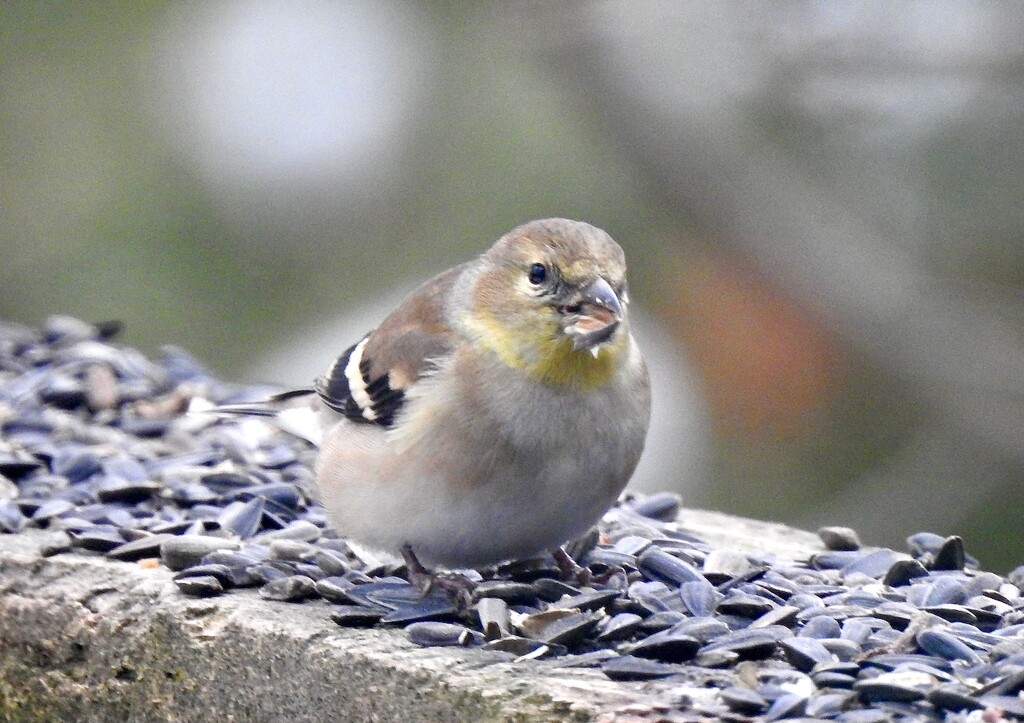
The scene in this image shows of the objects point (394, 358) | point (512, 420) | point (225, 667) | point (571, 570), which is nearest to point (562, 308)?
point (512, 420)

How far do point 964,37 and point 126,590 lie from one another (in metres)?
4.76

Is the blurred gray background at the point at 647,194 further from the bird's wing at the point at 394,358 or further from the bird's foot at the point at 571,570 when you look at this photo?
the bird's foot at the point at 571,570

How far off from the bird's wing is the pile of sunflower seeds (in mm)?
401

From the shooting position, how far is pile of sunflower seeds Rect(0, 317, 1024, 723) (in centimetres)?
292

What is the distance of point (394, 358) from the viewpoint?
4.03 m

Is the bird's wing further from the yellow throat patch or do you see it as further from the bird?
the yellow throat patch

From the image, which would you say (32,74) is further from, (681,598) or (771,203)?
(681,598)

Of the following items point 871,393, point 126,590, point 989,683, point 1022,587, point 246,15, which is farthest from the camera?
point 246,15

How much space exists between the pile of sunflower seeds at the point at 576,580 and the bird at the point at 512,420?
16cm

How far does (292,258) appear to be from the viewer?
9.54 metres

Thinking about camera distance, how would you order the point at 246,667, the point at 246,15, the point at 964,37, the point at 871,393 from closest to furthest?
the point at 246,667 < the point at 964,37 < the point at 871,393 < the point at 246,15

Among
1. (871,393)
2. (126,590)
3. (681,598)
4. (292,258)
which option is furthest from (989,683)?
(292,258)

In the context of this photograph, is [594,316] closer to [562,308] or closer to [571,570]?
[562,308]

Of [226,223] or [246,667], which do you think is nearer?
[246,667]
